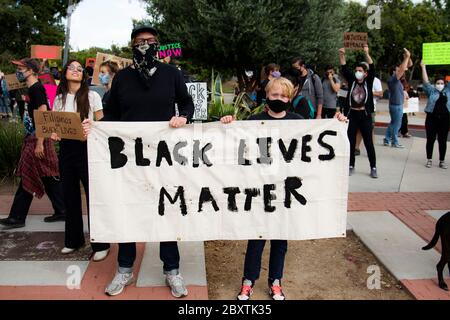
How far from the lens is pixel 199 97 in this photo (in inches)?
282

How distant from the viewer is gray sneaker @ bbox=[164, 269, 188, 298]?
377 cm

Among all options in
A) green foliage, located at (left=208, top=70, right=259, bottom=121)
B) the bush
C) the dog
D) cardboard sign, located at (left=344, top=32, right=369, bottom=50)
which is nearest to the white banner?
the dog

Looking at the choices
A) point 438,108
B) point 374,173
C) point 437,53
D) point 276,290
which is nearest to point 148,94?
point 276,290

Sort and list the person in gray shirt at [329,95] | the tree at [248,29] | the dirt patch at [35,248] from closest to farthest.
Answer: the dirt patch at [35,248], the person in gray shirt at [329,95], the tree at [248,29]

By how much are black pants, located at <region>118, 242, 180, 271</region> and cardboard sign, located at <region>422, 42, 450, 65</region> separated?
24.4 feet

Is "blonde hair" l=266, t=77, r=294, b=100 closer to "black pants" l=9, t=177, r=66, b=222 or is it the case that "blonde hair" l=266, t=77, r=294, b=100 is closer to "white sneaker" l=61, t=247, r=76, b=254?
"white sneaker" l=61, t=247, r=76, b=254

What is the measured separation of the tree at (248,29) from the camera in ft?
43.7

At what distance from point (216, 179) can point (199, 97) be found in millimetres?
3563

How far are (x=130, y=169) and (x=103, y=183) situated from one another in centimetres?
24

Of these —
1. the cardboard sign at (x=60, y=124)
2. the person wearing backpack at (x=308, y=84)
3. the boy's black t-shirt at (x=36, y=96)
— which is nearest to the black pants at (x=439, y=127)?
the person wearing backpack at (x=308, y=84)

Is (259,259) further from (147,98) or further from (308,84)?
(308,84)

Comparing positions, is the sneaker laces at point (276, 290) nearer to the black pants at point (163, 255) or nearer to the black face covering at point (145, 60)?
the black pants at point (163, 255)
